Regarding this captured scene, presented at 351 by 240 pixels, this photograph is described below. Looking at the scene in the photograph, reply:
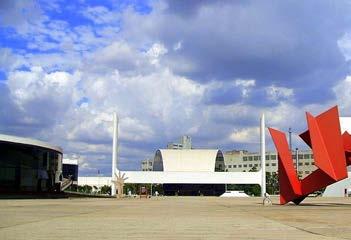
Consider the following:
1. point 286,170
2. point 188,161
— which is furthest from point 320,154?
point 188,161

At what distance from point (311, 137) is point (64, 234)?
973 inches

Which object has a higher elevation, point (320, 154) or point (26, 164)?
point (26, 164)

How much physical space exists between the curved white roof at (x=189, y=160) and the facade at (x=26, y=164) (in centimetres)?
7395

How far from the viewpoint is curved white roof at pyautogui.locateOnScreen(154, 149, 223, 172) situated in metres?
156

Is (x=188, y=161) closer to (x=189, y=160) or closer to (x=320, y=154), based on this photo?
(x=189, y=160)

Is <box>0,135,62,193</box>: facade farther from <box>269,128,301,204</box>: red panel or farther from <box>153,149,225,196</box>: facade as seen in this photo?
<box>153,149,225,196</box>: facade

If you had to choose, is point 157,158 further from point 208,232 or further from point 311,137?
point 208,232

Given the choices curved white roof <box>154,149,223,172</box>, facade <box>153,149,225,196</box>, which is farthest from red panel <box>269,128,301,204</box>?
curved white roof <box>154,149,223,172</box>

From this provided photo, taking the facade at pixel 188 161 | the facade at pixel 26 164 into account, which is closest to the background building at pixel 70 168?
the facade at pixel 188 161

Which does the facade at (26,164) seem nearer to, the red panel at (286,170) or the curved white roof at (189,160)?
the red panel at (286,170)

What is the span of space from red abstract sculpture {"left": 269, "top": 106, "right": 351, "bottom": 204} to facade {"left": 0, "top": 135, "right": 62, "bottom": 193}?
3332cm

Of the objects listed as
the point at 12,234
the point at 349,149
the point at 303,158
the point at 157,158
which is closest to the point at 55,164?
the point at 349,149

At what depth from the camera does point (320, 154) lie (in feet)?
121

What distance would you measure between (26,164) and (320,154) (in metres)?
46.2
